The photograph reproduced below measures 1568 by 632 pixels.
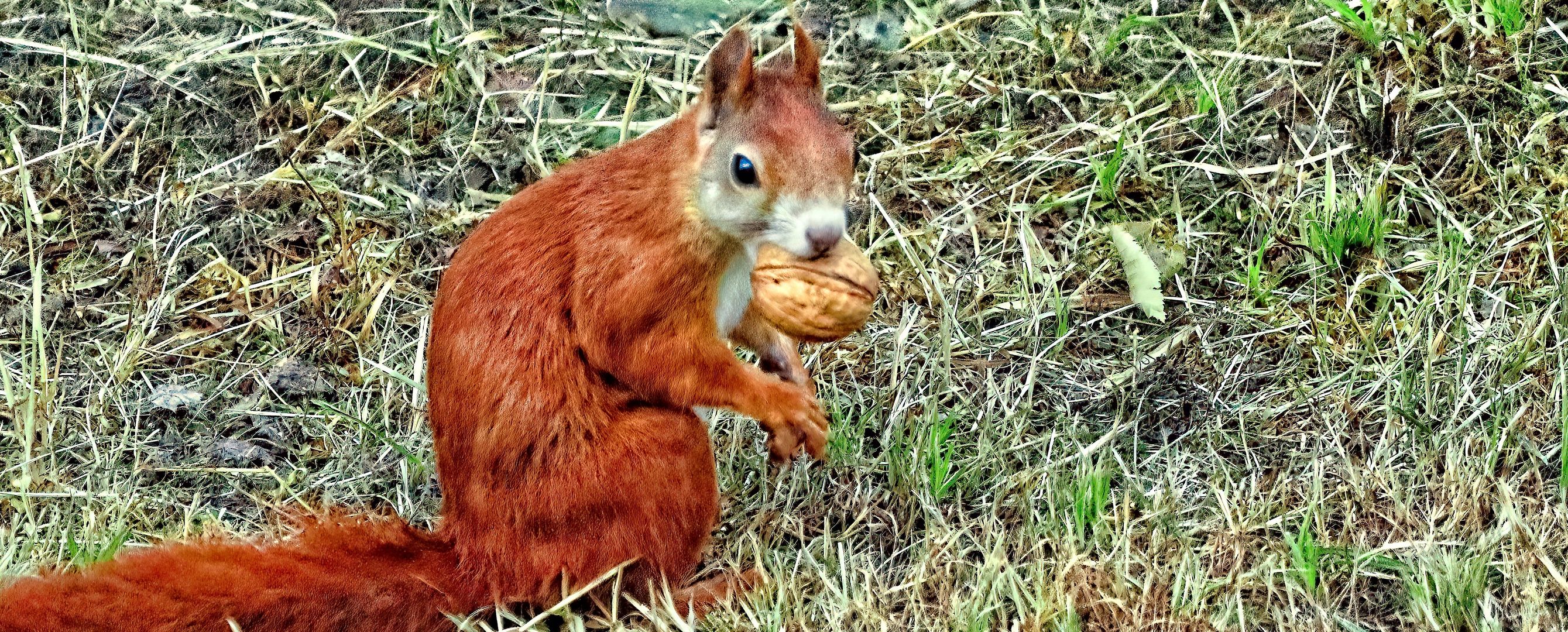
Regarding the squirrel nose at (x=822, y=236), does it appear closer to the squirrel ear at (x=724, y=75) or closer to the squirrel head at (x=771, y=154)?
the squirrel head at (x=771, y=154)

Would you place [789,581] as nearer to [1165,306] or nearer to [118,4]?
[1165,306]

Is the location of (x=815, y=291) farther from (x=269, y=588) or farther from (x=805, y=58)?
(x=269, y=588)

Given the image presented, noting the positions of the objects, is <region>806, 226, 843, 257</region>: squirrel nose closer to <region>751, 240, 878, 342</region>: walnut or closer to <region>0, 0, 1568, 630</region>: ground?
<region>751, 240, 878, 342</region>: walnut

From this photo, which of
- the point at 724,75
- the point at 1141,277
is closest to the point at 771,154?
the point at 724,75

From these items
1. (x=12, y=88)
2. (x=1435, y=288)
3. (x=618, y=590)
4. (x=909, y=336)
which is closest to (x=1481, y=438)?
(x=1435, y=288)

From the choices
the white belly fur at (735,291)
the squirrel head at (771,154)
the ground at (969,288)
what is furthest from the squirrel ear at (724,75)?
the ground at (969,288)

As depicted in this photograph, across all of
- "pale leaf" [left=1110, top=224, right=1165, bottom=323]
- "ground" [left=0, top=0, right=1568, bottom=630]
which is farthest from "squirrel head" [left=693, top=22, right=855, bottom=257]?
"pale leaf" [left=1110, top=224, right=1165, bottom=323]
